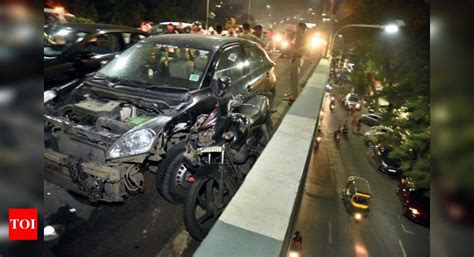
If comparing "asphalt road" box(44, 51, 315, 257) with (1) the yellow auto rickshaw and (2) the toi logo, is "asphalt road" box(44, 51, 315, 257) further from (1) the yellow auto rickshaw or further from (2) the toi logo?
(1) the yellow auto rickshaw

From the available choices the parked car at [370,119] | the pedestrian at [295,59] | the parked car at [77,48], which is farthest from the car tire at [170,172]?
the parked car at [370,119]

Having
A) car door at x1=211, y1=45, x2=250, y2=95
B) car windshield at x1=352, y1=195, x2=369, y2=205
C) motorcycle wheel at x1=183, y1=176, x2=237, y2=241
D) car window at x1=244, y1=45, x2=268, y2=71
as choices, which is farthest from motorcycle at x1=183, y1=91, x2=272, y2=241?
car windshield at x1=352, y1=195, x2=369, y2=205

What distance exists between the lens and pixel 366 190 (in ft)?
74.4

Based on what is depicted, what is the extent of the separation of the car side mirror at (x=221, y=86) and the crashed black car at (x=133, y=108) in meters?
0.01

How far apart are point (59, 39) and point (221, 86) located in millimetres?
4733

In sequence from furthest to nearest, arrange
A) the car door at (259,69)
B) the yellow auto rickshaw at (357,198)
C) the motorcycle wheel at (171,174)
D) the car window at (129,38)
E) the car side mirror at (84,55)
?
the yellow auto rickshaw at (357,198) → the car window at (129,38) → the car side mirror at (84,55) → the car door at (259,69) → the motorcycle wheel at (171,174)

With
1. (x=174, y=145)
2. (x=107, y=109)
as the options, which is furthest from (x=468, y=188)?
(x=107, y=109)

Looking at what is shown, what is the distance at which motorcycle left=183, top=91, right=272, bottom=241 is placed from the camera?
3.70 meters

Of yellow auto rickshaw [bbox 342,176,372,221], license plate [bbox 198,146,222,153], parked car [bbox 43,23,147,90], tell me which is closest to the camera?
license plate [bbox 198,146,222,153]

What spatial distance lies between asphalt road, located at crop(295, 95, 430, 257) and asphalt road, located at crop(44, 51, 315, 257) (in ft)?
48.9

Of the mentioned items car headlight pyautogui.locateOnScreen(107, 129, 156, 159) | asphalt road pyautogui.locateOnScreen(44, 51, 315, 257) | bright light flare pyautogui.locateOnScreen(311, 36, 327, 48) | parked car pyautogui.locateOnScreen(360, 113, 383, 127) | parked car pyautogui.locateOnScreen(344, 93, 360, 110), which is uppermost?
bright light flare pyautogui.locateOnScreen(311, 36, 327, 48)

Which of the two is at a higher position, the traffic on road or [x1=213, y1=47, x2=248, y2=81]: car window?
[x1=213, y1=47, x2=248, y2=81]: car window

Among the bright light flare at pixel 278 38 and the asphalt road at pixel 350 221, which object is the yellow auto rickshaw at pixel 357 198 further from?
the bright light flare at pixel 278 38

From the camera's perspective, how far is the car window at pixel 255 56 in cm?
684
